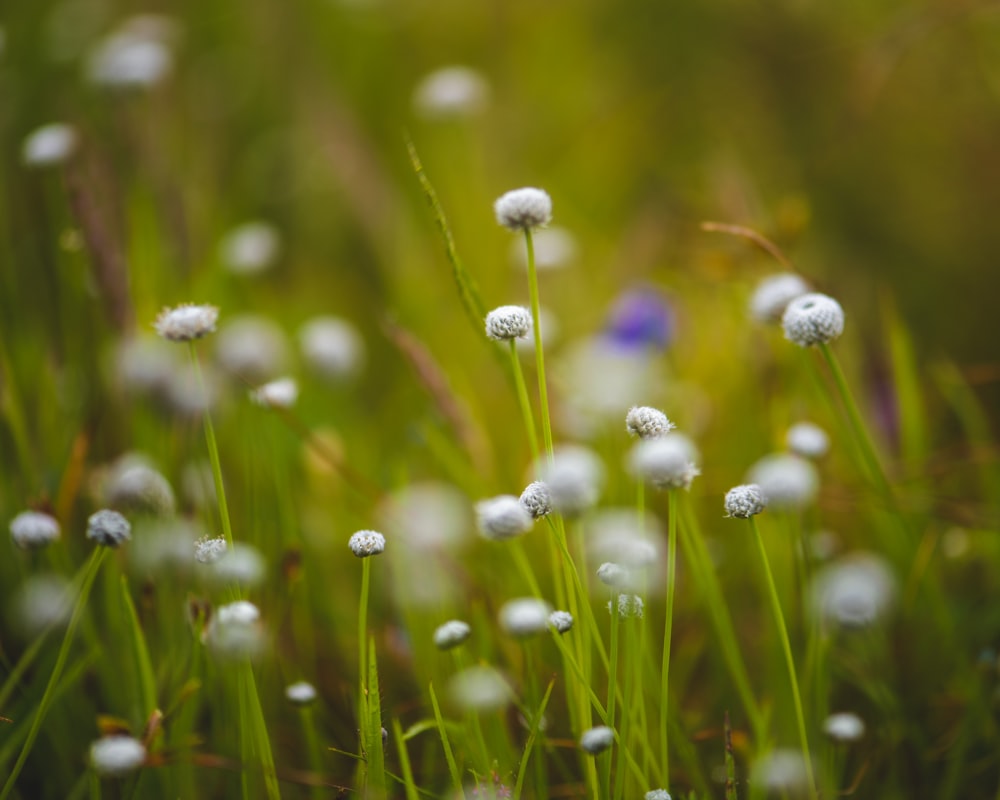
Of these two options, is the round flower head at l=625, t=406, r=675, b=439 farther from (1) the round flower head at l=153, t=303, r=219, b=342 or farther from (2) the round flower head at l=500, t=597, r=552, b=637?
(1) the round flower head at l=153, t=303, r=219, b=342

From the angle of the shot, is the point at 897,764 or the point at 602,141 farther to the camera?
the point at 602,141

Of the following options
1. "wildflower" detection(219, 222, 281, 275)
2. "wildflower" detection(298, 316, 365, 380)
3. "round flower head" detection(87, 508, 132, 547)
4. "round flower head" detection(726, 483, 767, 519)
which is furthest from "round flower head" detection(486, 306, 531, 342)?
"wildflower" detection(219, 222, 281, 275)

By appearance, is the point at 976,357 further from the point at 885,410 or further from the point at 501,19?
the point at 501,19

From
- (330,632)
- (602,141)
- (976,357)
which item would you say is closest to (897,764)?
(330,632)

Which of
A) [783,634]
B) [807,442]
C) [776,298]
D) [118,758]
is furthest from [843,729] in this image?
[118,758]

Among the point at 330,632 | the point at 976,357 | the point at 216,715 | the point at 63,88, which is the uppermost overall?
the point at 63,88
